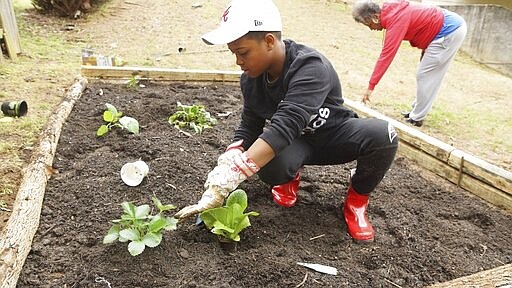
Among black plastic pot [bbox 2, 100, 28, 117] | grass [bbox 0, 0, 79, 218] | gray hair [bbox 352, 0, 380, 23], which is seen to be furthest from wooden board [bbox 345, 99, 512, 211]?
black plastic pot [bbox 2, 100, 28, 117]

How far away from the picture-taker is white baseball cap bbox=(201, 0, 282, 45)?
2.12m

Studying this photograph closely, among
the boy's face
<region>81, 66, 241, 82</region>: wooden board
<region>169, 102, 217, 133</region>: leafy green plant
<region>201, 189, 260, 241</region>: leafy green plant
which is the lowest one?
<region>81, 66, 241, 82</region>: wooden board

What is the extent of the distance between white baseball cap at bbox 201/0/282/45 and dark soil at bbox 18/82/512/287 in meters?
0.95

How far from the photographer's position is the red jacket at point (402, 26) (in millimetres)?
4477

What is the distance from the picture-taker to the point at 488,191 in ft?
9.95

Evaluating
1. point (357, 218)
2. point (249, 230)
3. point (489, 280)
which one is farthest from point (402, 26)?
point (489, 280)

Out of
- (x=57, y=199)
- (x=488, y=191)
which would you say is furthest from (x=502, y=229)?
(x=57, y=199)

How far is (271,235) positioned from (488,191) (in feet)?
4.73

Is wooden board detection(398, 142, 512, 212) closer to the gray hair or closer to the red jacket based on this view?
the red jacket

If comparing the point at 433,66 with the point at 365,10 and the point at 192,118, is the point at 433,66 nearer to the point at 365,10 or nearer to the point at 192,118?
the point at 365,10

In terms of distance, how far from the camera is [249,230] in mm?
2498

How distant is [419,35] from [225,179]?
3266mm

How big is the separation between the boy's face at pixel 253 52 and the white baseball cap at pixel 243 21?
57 mm

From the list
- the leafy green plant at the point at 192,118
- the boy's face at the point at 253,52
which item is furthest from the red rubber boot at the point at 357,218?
the leafy green plant at the point at 192,118
